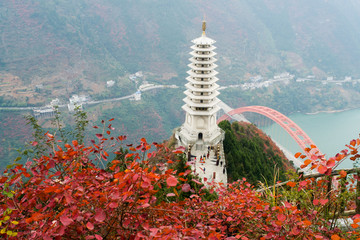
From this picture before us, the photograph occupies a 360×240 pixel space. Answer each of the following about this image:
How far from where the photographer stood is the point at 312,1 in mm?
118938

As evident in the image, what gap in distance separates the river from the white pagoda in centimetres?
2486

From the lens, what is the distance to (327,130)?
187ft

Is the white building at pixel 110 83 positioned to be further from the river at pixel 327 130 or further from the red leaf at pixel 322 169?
the red leaf at pixel 322 169

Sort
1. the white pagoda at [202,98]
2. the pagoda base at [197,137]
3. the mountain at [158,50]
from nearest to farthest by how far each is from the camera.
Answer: the white pagoda at [202,98]
the pagoda base at [197,137]
the mountain at [158,50]

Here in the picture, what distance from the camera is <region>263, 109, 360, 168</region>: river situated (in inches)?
1766

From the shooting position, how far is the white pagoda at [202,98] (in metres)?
19.0

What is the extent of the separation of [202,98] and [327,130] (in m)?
45.8

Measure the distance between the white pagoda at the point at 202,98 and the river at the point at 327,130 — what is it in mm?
24861

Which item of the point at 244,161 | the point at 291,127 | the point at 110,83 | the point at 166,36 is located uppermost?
the point at 166,36

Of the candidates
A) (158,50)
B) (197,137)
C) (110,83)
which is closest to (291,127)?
(197,137)

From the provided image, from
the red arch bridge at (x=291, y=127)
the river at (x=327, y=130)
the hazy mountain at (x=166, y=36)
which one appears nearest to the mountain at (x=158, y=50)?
the hazy mountain at (x=166, y=36)

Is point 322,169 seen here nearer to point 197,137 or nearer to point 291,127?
point 197,137

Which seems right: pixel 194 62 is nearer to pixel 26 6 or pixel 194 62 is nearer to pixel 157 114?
pixel 157 114

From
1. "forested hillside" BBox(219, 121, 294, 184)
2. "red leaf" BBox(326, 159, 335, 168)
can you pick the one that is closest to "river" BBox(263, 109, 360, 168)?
"forested hillside" BBox(219, 121, 294, 184)
